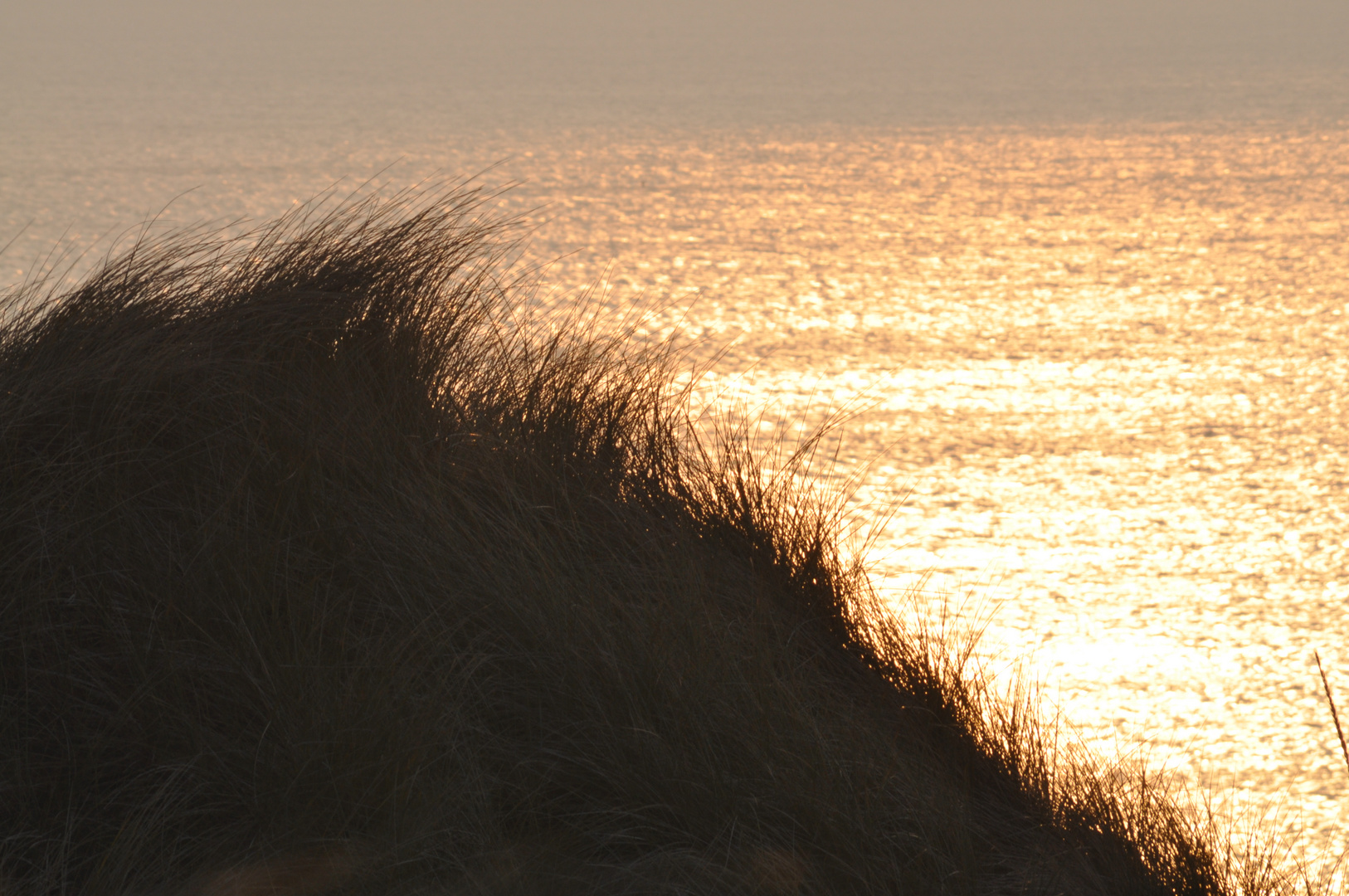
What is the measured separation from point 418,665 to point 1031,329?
276 centimetres

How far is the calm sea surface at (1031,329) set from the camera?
220 centimetres

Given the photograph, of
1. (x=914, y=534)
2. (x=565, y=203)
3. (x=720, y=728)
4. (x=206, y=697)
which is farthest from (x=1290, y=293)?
(x=206, y=697)

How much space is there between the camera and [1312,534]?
259cm

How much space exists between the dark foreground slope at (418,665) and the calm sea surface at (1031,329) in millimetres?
427

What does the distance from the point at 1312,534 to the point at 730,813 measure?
5.41 feet

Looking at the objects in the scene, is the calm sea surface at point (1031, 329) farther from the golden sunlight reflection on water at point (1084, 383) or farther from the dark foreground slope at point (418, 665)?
the dark foreground slope at point (418, 665)

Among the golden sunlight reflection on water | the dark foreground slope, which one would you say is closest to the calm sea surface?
the golden sunlight reflection on water

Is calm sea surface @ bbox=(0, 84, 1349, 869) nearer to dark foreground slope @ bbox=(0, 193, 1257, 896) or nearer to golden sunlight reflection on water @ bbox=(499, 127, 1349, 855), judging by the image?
golden sunlight reflection on water @ bbox=(499, 127, 1349, 855)

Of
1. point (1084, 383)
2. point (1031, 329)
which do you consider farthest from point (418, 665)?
point (1031, 329)

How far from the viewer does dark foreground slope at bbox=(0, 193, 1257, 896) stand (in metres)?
1.42

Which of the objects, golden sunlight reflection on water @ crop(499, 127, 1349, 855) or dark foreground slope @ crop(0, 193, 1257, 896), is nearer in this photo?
dark foreground slope @ crop(0, 193, 1257, 896)

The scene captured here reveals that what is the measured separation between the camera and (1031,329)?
3918mm

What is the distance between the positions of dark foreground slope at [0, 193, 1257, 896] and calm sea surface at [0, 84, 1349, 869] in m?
0.43

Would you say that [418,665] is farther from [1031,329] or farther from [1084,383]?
[1031,329]
